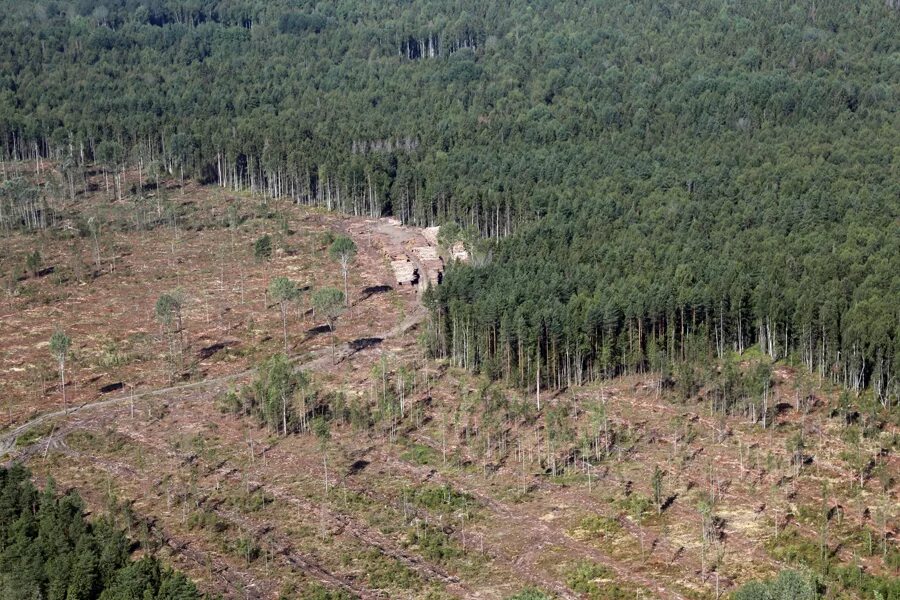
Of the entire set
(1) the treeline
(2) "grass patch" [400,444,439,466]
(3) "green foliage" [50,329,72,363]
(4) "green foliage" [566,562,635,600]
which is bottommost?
(4) "green foliage" [566,562,635,600]

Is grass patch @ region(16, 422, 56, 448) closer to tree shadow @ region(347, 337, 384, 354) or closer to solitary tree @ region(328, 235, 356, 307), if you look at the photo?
tree shadow @ region(347, 337, 384, 354)

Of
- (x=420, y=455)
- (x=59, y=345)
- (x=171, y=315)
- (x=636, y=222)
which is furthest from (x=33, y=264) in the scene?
(x=636, y=222)

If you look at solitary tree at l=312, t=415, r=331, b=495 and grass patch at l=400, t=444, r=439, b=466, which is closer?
solitary tree at l=312, t=415, r=331, b=495

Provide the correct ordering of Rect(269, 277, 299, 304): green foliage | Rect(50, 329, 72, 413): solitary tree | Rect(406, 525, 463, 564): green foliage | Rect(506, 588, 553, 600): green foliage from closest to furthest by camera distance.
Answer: Rect(506, 588, 553, 600): green foliage
Rect(406, 525, 463, 564): green foliage
Rect(50, 329, 72, 413): solitary tree
Rect(269, 277, 299, 304): green foliage

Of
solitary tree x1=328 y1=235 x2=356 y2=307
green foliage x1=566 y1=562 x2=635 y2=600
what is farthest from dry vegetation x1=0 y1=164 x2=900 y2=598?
solitary tree x1=328 y1=235 x2=356 y2=307

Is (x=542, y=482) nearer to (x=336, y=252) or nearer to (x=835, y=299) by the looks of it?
(x=835, y=299)

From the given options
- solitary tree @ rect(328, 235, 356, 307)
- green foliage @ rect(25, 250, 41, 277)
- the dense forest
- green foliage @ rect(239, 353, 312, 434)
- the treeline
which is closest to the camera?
the treeline

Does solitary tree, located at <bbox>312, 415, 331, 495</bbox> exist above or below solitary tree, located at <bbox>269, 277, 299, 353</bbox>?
below
